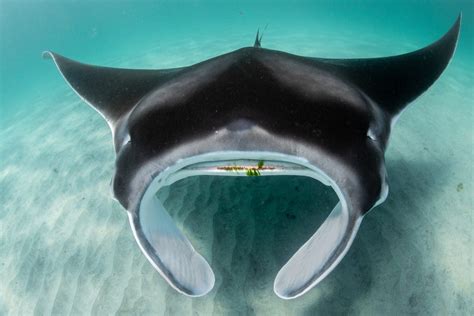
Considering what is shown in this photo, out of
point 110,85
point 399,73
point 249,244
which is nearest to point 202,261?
point 249,244

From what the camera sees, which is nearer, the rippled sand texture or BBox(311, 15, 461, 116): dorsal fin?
BBox(311, 15, 461, 116): dorsal fin

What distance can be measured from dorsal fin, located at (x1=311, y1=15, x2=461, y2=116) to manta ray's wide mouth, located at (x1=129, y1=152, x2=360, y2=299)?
1201 mm

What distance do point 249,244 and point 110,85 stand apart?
8.45 ft

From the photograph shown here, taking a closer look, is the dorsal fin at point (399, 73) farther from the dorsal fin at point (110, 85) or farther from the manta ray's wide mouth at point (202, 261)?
the dorsal fin at point (110, 85)

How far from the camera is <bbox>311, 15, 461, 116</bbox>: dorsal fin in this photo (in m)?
2.83

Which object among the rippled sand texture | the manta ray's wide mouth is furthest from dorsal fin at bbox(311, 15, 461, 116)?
the rippled sand texture

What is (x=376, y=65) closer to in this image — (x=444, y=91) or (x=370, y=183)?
(x=370, y=183)

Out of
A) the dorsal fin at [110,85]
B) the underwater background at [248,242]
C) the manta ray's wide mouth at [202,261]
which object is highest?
the dorsal fin at [110,85]

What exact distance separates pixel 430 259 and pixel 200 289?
2841 millimetres

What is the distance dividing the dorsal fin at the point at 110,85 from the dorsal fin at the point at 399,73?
1.96 meters

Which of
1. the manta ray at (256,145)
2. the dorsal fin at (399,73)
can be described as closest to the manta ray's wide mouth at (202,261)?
the manta ray at (256,145)

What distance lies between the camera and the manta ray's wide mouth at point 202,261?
1.89 metres

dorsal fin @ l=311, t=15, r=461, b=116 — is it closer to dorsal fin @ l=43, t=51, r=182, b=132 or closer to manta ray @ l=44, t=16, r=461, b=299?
manta ray @ l=44, t=16, r=461, b=299

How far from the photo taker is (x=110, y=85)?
3.82 meters
